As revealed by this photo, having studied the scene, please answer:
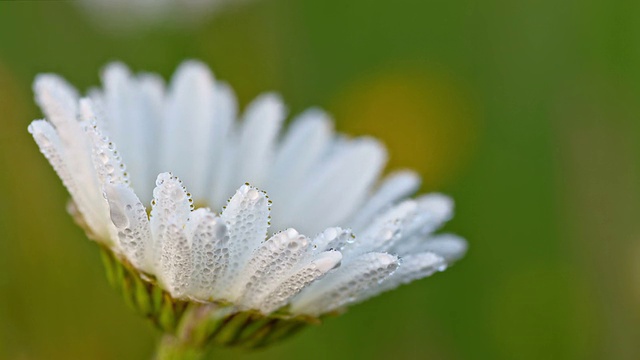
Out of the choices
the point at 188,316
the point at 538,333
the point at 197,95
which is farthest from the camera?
the point at 538,333

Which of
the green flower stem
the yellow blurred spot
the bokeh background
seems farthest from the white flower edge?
the yellow blurred spot

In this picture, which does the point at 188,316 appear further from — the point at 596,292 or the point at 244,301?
A: the point at 596,292

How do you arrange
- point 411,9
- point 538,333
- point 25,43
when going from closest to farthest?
point 538,333, point 25,43, point 411,9

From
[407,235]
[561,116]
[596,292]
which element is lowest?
[407,235]

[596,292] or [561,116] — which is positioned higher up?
[561,116]

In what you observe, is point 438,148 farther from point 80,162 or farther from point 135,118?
point 80,162

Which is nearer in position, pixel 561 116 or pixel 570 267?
pixel 570 267

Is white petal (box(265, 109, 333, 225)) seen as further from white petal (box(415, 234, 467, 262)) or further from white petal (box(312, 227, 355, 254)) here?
white petal (box(312, 227, 355, 254))

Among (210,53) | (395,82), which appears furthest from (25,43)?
(395,82)
